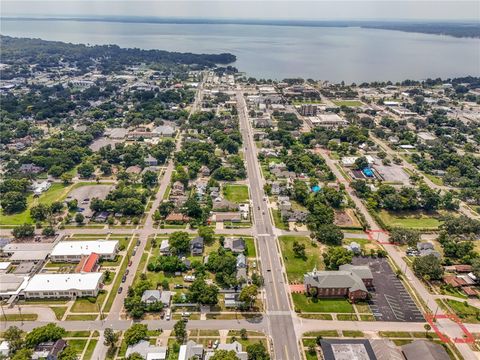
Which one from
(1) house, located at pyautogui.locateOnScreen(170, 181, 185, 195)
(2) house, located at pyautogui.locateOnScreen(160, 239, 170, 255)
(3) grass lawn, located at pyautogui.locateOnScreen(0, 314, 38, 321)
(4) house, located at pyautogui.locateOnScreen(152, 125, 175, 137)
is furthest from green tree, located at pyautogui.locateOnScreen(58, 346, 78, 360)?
(4) house, located at pyautogui.locateOnScreen(152, 125, 175, 137)

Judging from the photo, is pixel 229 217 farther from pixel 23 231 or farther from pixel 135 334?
pixel 23 231

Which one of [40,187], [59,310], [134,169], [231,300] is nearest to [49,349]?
[59,310]

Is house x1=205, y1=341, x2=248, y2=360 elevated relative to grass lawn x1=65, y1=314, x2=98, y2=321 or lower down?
lower down

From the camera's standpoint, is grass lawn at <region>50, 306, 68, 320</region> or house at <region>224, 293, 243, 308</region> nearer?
grass lawn at <region>50, 306, 68, 320</region>

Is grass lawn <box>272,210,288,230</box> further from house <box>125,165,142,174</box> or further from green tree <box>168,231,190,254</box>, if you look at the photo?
house <box>125,165,142,174</box>

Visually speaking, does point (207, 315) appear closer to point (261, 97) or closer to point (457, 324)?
point (457, 324)

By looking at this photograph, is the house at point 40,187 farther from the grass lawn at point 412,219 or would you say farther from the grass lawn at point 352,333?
the grass lawn at point 412,219

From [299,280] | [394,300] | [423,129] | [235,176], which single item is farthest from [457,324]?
[423,129]
